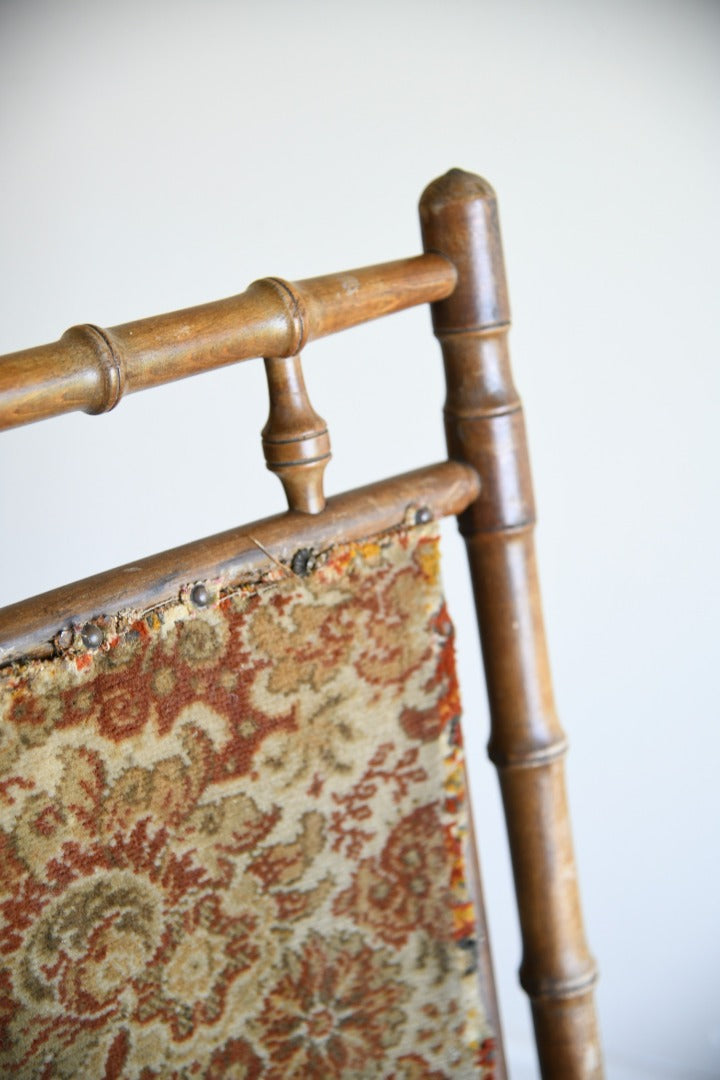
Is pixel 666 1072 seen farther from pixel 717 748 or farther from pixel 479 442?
pixel 479 442

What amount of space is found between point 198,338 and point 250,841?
0.82 ft

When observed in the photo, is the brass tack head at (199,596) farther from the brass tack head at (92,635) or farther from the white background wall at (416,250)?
the white background wall at (416,250)

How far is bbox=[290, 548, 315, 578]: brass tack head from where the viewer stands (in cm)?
58

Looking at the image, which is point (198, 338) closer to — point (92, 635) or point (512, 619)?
point (92, 635)

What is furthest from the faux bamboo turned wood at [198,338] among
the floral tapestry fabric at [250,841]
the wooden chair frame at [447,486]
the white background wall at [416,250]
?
the white background wall at [416,250]

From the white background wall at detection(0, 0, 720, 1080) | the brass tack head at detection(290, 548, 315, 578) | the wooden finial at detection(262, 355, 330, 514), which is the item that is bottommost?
the brass tack head at detection(290, 548, 315, 578)

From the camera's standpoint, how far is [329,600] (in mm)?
600

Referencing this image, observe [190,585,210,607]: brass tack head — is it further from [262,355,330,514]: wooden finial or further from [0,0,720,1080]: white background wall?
[0,0,720,1080]: white background wall

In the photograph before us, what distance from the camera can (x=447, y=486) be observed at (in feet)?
2.08

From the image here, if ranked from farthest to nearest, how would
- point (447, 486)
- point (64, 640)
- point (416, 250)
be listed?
point (416, 250) < point (447, 486) < point (64, 640)

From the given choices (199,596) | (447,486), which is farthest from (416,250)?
(199,596)

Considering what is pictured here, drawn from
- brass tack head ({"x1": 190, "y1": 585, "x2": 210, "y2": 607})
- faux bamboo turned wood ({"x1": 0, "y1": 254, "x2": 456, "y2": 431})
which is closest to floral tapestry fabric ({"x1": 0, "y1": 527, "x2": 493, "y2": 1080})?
brass tack head ({"x1": 190, "y1": 585, "x2": 210, "y2": 607})

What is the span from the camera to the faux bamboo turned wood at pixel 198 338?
50 cm

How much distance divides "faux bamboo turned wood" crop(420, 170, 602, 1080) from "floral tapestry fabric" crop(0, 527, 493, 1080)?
5 cm
